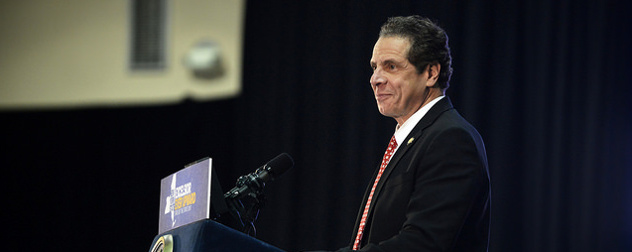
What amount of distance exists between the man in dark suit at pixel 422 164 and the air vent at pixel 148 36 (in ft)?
11.3

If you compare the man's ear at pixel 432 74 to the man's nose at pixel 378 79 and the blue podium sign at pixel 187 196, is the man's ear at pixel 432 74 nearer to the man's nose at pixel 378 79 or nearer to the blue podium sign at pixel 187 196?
the man's nose at pixel 378 79

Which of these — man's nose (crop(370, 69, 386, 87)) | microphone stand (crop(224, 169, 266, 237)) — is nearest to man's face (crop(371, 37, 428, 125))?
man's nose (crop(370, 69, 386, 87))

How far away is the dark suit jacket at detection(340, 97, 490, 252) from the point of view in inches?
66.9

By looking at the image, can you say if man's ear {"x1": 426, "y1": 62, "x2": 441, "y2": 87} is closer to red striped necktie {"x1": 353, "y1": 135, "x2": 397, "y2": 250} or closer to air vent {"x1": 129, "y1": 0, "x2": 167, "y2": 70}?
red striped necktie {"x1": 353, "y1": 135, "x2": 397, "y2": 250}

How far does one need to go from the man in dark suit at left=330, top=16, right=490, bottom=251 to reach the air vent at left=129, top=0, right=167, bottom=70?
136 inches

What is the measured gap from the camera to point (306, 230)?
4.53 m

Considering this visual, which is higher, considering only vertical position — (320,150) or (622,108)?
(622,108)

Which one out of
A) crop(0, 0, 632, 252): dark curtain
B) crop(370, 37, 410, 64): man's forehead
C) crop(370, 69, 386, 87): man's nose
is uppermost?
Answer: crop(370, 37, 410, 64): man's forehead

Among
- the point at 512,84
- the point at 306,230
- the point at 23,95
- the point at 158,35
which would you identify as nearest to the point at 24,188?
the point at 23,95

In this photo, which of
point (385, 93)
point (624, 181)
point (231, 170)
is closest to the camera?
point (385, 93)

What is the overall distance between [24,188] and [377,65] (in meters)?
4.13

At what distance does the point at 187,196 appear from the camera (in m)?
1.74

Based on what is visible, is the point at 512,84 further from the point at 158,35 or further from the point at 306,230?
the point at 158,35

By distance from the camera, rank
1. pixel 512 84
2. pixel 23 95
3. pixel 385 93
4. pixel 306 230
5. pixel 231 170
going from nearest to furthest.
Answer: pixel 385 93 < pixel 512 84 < pixel 306 230 < pixel 231 170 < pixel 23 95
